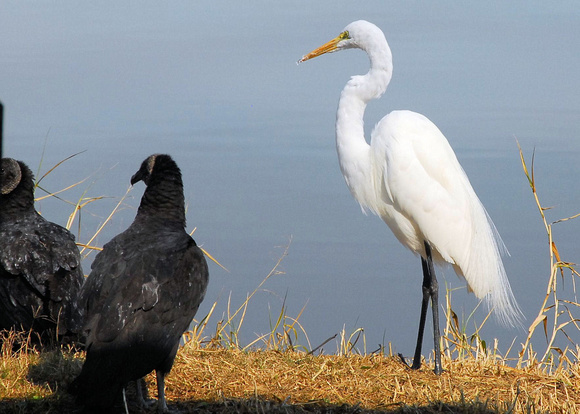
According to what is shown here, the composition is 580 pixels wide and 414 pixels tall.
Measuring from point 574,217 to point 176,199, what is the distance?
10.9ft

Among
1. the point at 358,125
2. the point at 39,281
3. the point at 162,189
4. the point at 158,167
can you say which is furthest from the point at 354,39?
the point at 39,281

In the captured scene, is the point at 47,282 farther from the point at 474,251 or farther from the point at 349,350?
the point at 474,251

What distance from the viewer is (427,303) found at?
555 centimetres

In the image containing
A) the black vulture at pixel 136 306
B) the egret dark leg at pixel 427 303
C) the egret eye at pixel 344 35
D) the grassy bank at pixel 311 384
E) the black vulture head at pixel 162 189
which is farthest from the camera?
the egret eye at pixel 344 35

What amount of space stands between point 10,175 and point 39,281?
3.28 feet

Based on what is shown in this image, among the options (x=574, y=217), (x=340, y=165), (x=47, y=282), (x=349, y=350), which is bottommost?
(x=349, y=350)

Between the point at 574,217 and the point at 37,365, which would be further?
the point at 574,217

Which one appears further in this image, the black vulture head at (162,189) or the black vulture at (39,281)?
the black vulture at (39,281)

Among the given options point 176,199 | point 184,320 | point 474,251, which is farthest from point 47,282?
point 474,251

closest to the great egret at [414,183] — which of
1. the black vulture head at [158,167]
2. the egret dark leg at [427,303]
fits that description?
the egret dark leg at [427,303]

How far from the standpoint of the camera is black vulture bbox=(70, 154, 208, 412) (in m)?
3.65

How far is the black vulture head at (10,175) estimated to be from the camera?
18.0 feet

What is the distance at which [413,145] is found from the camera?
5250 mm

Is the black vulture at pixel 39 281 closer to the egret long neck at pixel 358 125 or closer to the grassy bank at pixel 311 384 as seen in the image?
the grassy bank at pixel 311 384
